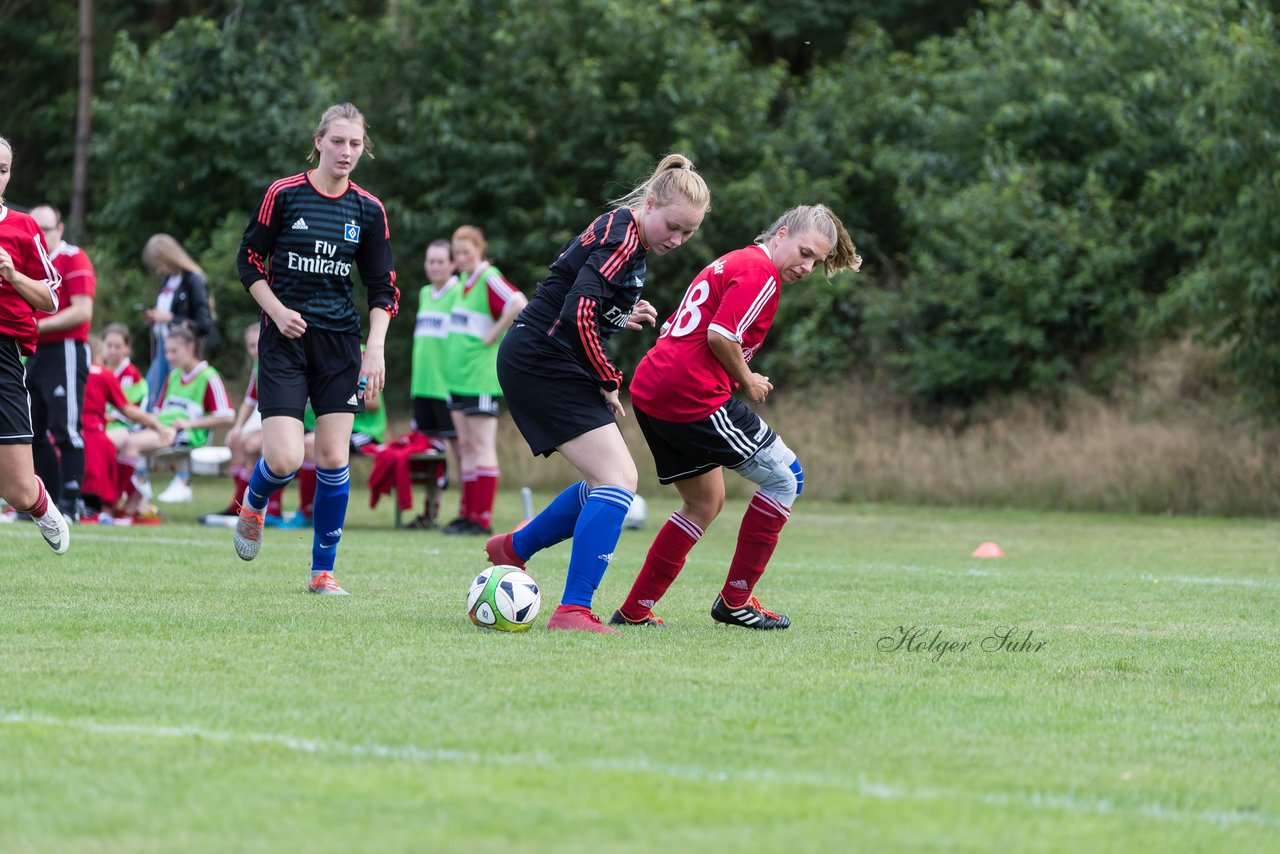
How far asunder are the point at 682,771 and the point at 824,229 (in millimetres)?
3194

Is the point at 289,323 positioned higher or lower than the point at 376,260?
lower

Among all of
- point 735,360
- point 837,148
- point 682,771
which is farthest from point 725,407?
point 837,148

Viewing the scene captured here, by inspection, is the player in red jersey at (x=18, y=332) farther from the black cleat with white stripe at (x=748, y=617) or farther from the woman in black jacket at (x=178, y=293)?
the woman in black jacket at (x=178, y=293)

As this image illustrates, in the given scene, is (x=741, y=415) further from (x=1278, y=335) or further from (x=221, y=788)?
(x=1278, y=335)

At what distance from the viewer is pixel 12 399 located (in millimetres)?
7262

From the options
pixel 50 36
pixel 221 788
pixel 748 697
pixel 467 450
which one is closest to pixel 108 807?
pixel 221 788

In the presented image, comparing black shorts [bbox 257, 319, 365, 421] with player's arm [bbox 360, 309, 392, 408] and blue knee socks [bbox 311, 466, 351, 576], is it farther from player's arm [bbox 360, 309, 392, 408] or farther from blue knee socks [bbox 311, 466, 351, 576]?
blue knee socks [bbox 311, 466, 351, 576]

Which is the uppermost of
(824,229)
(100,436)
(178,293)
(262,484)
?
(824,229)

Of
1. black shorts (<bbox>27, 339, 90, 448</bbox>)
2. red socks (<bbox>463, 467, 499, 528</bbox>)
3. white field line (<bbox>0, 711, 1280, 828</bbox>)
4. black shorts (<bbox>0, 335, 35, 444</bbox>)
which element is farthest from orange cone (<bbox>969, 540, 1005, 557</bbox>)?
white field line (<bbox>0, 711, 1280, 828</bbox>)

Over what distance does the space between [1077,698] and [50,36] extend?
30.2m

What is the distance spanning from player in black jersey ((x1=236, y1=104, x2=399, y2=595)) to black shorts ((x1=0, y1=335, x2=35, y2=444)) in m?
0.98

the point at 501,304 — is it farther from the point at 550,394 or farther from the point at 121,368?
the point at 550,394

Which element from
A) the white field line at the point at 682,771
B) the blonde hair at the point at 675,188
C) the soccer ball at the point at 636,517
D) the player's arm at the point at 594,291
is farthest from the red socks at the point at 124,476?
the white field line at the point at 682,771

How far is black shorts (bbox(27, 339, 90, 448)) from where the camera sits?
11.2 metres
